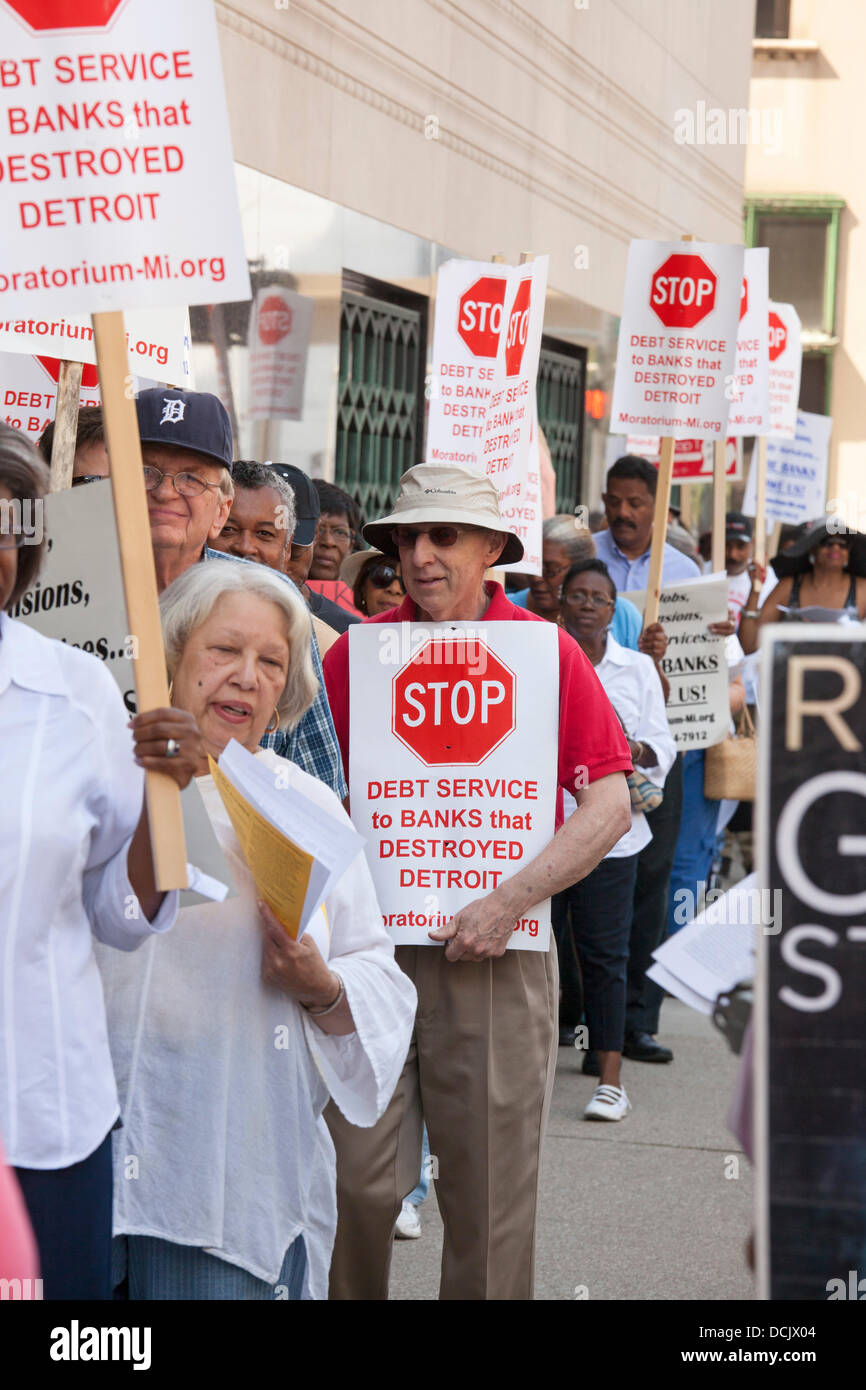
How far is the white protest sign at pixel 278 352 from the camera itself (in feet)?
35.0

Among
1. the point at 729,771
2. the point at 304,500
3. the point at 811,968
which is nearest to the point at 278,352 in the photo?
the point at 729,771

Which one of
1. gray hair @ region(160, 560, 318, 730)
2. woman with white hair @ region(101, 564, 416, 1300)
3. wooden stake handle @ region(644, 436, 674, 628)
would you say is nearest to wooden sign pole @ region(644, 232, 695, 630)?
wooden stake handle @ region(644, 436, 674, 628)

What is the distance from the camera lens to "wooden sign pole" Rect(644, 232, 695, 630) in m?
6.99

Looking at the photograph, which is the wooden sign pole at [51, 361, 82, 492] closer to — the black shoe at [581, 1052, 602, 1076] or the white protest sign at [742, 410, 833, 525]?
the black shoe at [581, 1052, 602, 1076]

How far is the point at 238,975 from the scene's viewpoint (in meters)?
3.06

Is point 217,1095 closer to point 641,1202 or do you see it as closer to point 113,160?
point 113,160

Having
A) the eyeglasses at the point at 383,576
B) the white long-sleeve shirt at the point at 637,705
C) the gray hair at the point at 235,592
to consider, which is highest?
the eyeglasses at the point at 383,576

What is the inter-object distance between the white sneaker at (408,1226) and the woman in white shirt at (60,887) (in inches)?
124

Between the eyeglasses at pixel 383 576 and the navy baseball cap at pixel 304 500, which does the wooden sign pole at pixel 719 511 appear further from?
the navy baseball cap at pixel 304 500

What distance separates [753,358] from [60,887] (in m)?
8.94

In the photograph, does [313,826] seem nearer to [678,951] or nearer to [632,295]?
[678,951]

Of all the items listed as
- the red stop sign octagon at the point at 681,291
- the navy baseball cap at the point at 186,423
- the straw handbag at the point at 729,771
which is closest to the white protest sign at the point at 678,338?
the red stop sign octagon at the point at 681,291

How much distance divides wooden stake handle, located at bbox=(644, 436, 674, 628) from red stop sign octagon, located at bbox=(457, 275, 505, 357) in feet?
2.79

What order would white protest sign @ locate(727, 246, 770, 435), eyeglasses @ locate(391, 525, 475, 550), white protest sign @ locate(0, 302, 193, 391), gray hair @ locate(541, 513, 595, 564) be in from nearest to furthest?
eyeglasses @ locate(391, 525, 475, 550)
white protest sign @ locate(0, 302, 193, 391)
gray hair @ locate(541, 513, 595, 564)
white protest sign @ locate(727, 246, 770, 435)
